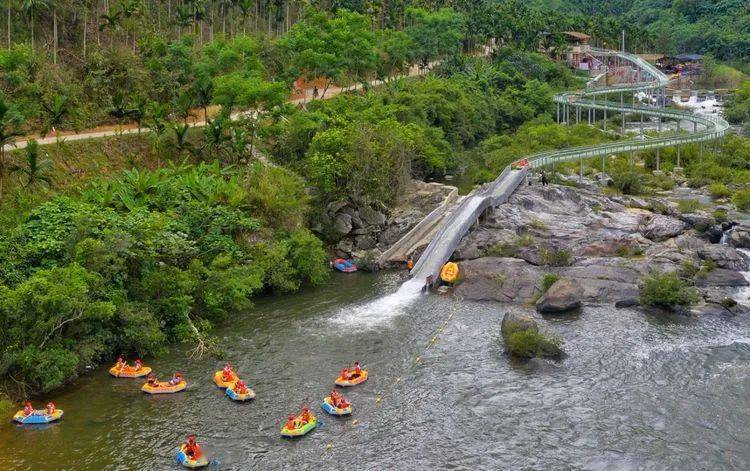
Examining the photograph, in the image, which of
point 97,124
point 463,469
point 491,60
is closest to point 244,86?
point 97,124

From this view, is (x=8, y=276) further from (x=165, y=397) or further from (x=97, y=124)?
(x=97, y=124)

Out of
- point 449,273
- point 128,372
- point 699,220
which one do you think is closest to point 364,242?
point 449,273

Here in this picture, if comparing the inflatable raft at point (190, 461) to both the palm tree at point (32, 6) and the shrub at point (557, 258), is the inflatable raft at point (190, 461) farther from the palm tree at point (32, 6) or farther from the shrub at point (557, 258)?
the palm tree at point (32, 6)

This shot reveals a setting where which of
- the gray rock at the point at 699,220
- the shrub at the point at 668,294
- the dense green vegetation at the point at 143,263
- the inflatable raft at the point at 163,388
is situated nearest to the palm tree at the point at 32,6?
the dense green vegetation at the point at 143,263

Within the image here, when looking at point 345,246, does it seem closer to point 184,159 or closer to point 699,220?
point 184,159

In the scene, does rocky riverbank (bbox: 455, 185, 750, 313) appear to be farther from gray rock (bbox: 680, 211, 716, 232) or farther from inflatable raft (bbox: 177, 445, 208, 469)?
inflatable raft (bbox: 177, 445, 208, 469)
